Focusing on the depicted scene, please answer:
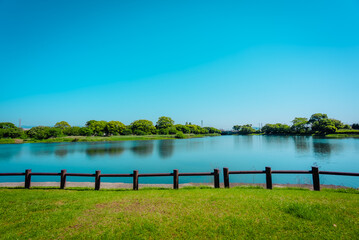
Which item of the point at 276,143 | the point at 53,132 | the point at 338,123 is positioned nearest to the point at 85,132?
the point at 53,132

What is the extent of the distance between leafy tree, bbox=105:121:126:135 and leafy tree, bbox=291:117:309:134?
88.0m

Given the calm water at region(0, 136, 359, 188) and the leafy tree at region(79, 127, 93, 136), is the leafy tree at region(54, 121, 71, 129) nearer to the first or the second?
the leafy tree at region(79, 127, 93, 136)

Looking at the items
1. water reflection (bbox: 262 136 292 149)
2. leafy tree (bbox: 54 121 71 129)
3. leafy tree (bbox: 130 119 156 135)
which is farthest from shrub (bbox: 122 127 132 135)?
water reflection (bbox: 262 136 292 149)

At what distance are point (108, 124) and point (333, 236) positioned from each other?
298 ft

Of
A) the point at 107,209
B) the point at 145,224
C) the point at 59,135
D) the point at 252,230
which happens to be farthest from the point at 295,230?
the point at 59,135

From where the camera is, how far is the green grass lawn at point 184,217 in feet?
14.2

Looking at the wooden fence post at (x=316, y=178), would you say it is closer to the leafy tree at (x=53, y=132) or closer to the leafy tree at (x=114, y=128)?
the leafy tree at (x=53, y=132)

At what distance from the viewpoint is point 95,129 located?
84125 millimetres

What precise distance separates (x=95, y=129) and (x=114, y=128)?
8243 mm

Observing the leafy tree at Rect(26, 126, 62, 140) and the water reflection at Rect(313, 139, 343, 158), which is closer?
the water reflection at Rect(313, 139, 343, 158)

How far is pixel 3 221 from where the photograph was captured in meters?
5.03

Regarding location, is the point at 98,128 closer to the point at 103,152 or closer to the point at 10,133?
the point at 10,133

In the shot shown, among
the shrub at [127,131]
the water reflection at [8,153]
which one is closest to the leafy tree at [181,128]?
the shrub at [127,131]

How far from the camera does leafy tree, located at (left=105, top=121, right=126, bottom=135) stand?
86.1 m
